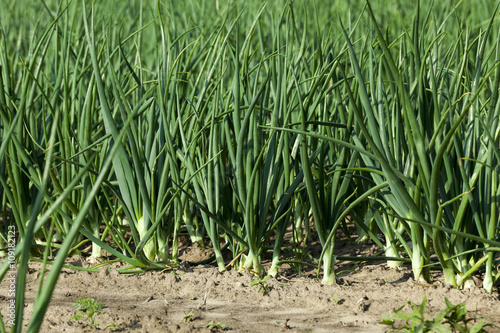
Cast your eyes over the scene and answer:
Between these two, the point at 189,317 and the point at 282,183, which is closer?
the point at 189,317

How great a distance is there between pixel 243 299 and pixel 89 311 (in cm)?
44

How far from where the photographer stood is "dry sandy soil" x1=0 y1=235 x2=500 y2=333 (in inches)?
49.1

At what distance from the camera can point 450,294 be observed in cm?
135

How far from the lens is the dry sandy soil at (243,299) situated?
1.25 m

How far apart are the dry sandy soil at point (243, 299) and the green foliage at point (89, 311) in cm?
2

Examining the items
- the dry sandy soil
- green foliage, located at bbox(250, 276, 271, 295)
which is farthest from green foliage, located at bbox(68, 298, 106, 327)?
green foliage, located at bbox(250, 276, 271, 295)

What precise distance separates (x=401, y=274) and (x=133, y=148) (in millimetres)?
962

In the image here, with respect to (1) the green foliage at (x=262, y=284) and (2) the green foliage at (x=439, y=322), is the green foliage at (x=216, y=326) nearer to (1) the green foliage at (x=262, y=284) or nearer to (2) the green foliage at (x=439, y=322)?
(1) the green foliage at (x=262, y=284)

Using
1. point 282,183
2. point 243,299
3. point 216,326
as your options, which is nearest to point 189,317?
point 216,326

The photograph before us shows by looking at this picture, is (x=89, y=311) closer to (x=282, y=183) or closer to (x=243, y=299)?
(x=243, y=299)

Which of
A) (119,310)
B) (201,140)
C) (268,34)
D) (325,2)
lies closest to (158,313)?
(119,310)

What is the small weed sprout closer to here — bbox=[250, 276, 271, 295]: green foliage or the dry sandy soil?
the dry sandy soil

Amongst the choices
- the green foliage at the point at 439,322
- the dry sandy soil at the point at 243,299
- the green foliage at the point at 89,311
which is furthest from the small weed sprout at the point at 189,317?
the green foliage at the point at 439,322

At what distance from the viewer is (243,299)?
1.41 m
